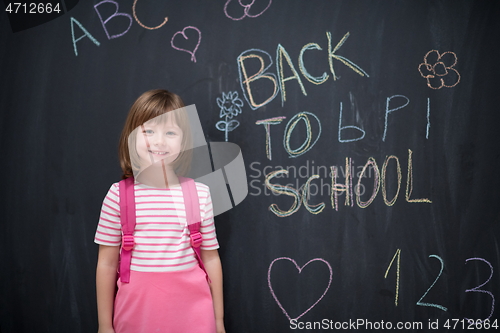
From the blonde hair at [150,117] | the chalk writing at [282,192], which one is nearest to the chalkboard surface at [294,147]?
the chalk writing at [282,192]

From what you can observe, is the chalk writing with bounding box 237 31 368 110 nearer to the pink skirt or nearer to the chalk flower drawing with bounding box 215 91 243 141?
the chalk flower drawing with bounding box 215 91 243 141

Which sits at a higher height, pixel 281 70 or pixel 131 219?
pixel 281 70

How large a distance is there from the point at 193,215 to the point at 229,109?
1.51 feet

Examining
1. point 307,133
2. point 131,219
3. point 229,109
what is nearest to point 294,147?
point 307,133

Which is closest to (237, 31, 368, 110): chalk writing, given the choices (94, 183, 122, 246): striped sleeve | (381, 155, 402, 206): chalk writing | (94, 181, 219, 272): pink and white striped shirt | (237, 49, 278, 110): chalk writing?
(237, 49, 278, 110): chalk writing

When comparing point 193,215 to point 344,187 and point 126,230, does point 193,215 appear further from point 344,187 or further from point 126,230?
point 344,187

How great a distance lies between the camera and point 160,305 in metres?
1.15

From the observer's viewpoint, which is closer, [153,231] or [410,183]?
[153,231]

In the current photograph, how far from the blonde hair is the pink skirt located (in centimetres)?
37

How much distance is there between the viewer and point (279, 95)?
1.42m

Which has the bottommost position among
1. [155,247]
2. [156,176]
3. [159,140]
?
[155,247]

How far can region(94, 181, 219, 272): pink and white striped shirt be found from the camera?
1.17m

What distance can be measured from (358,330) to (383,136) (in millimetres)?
797

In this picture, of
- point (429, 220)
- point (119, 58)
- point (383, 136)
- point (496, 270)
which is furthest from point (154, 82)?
point (496, 270)
